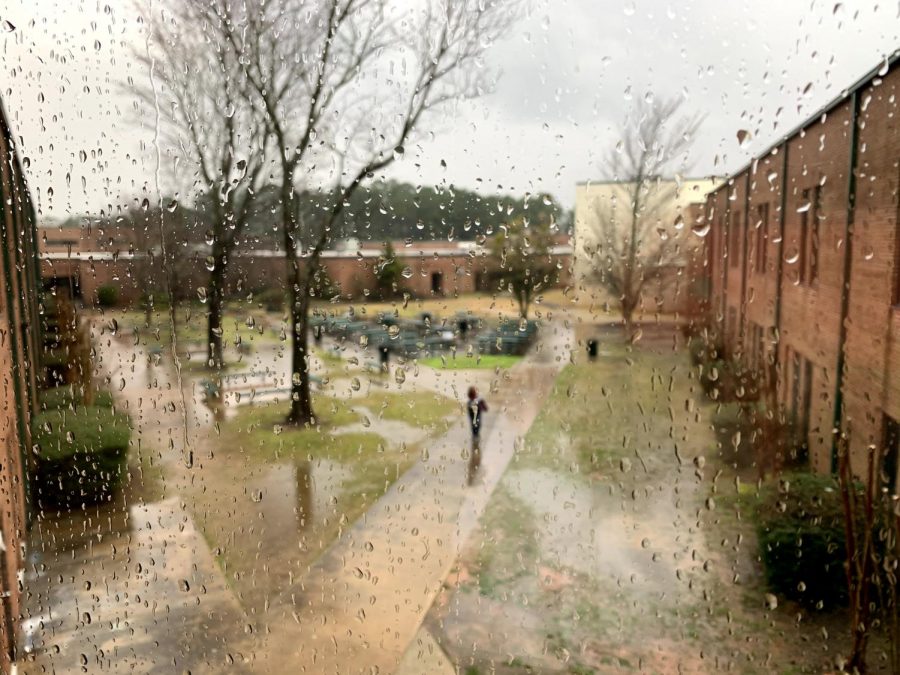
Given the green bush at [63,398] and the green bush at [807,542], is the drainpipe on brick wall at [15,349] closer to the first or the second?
the green bush at [63,398]

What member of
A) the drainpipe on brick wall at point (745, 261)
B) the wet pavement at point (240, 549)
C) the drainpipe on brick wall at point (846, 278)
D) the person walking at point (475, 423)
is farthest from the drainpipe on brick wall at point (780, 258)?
the person walking at point (475, 423)

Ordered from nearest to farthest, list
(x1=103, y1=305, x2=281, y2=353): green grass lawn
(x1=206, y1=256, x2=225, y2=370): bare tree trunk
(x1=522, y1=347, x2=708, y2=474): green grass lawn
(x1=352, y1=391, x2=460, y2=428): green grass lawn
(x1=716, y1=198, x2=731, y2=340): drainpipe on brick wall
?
(x1=103, y1=305, x2=281, y2=353): green grass lawn < (x1=716, y1=198, x2=731, y2=340): drainpipe on brick wall < (x1=206, y1=256, x2=225, y2=370): bare tree trunk < (x1=522, y1=347, x2=708, y2=474): green grass lawn < (x1=352, y1=391, x2=460, y2=428): green grass lawn

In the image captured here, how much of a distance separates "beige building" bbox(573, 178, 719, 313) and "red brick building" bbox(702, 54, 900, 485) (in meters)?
0.13

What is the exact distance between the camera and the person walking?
3.76 m

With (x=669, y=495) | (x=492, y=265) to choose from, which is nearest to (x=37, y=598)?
(x=492, y=265)

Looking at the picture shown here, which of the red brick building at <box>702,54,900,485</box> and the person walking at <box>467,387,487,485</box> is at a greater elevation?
the red brick building at <box>702,54,900,485</box>

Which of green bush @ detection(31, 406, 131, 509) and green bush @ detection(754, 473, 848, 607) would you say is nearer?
green bush @ detection(754, 473, 848, 607)

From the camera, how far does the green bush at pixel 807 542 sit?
2.28 m

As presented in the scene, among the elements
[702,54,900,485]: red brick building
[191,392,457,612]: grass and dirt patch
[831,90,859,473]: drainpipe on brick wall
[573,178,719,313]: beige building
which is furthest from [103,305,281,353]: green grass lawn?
[831,90,859,473]: drainpipe on brick wall

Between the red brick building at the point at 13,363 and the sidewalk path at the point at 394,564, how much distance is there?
882 mm

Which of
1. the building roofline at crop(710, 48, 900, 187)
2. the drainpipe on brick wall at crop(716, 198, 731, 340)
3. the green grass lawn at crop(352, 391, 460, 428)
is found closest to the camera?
the building roofline at crop(710, 48, 900, 187)

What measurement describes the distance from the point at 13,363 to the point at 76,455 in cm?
74

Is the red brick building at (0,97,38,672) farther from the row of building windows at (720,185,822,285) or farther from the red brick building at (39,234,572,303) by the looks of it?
the row of building windows at (720,185,822,285)

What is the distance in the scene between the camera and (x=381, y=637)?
7.65ft
